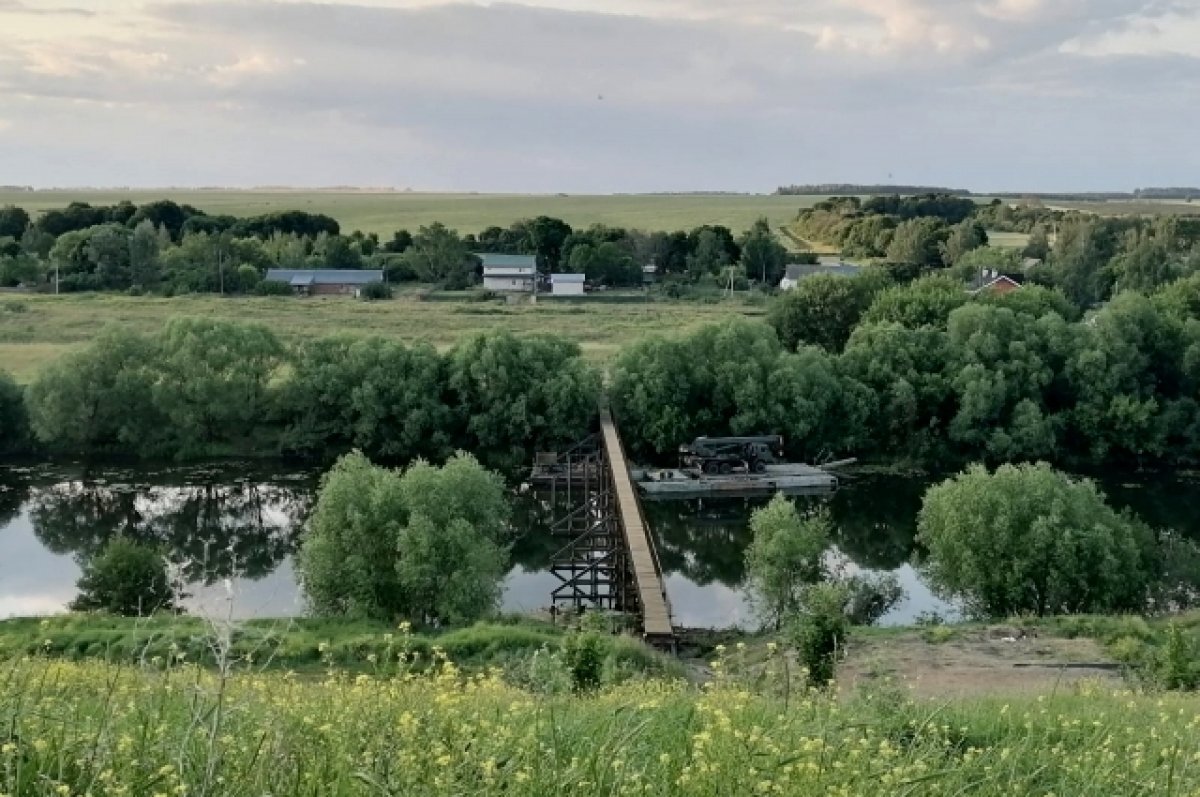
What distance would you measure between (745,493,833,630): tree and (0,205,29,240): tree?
74.1 m

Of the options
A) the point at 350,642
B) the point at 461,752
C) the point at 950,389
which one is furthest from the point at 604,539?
the point at 461,752

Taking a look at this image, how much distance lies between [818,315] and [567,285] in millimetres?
24267

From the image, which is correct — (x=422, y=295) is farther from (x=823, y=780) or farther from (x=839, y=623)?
(x=823, y=780)

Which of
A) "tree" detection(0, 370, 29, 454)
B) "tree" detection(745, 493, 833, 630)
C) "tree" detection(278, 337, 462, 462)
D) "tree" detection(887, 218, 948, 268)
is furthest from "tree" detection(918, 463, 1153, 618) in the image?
"tree" detection(887, 218, 948, 268)

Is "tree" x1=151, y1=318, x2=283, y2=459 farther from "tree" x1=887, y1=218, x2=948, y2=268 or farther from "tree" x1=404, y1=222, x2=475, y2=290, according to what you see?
"tree" x1=887, y1=218, x2=948, y2=268

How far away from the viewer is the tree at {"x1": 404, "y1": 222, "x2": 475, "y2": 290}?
69438mm

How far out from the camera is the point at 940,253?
75.6 meters

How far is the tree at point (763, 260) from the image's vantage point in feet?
235

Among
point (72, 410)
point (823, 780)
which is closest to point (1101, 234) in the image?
point (72, 410)

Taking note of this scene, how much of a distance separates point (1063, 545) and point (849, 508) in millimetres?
11070

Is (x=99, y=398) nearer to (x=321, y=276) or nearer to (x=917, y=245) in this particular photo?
(x=321, y=276)

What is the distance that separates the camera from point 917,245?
75.1m

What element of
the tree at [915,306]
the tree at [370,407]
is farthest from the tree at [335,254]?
the tree at [915,306]

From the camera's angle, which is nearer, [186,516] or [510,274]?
[186,516]
